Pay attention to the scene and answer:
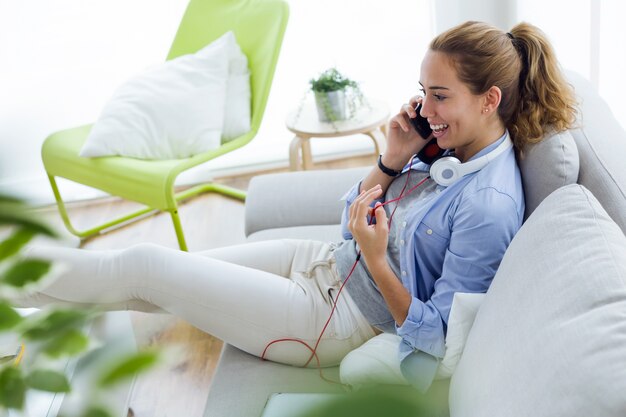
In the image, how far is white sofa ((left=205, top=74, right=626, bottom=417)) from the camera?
89cm

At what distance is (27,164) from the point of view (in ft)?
0.70

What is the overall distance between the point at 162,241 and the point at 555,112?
199 centimetres

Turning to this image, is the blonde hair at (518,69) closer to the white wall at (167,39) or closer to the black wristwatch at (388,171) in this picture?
the black wristwatch at (388,171)

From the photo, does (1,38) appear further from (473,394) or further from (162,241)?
(473,394)

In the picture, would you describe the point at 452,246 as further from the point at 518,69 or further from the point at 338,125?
the point at 338,125

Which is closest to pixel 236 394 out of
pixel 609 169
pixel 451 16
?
pixel 609 169

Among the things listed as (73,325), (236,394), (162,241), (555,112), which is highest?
(73,325)

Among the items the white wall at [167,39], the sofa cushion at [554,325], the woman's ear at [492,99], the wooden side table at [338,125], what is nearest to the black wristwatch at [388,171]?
the woman's ear at [492,99]

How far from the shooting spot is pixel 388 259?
1.67 metres

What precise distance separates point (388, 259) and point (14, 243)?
4.80ft

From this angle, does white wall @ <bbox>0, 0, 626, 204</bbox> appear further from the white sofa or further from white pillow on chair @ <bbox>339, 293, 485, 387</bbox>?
white pillow on chair @ <bbox>339, 293, 485, 387</bbox>

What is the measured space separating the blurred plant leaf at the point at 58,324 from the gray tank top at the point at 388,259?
1.36m

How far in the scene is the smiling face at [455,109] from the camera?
1.50m

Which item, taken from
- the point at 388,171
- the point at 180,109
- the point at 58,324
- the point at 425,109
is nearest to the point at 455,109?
the point at 425,109
